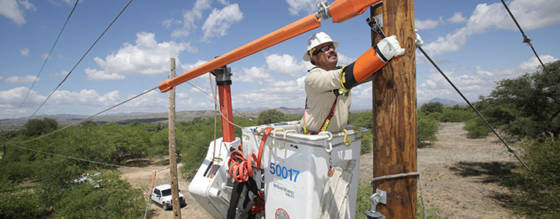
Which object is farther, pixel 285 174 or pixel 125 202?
pixel 125 202

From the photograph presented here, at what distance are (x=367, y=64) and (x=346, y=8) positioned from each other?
1.73ft

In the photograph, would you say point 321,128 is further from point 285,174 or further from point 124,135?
point 124,135

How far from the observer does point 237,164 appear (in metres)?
3.95

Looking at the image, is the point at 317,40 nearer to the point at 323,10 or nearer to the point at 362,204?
the point at 323,10

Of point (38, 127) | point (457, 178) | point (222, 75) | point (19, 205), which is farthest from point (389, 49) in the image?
point (38, 127)

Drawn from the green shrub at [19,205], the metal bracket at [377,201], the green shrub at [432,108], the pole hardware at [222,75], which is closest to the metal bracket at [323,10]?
the metal bracket at [377,201]

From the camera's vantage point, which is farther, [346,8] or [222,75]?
[222,75]

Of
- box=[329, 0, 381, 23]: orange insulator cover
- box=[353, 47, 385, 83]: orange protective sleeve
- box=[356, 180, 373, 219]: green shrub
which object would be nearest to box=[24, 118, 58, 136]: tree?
box=[356, 180, 373, 219]: green shrub

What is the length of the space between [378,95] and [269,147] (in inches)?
59.2

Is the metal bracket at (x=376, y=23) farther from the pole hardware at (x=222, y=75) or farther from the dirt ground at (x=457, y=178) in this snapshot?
the dirt ground at (x=457, y=178)

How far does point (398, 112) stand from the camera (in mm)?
2279

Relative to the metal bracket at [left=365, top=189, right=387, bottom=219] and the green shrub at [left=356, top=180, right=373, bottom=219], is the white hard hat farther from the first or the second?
the green shrub at [left=356, top=180, right=373, bottom=219]

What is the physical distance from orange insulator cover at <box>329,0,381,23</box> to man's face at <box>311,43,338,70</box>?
28.5 inches

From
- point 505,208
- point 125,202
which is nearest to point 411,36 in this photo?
point 505,208
